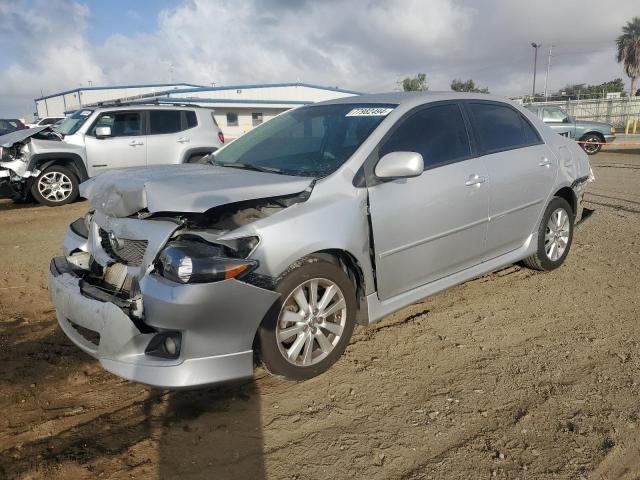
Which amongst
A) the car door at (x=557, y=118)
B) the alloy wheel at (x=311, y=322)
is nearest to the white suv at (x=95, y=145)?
the alloy wheel at (x=311, y=322)

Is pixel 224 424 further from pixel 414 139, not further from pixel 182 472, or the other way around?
pixel 414 139

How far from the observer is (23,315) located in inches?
169

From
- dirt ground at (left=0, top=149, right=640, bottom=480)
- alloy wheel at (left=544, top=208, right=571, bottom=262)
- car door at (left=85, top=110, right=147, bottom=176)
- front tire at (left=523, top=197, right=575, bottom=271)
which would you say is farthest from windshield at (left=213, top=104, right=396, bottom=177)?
car door at (left=85, top=110, right=147, bottom=176)

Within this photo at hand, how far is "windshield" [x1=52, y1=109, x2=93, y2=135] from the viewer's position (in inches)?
376

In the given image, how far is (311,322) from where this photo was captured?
3.07 meters

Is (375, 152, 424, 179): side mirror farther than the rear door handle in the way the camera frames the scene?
No

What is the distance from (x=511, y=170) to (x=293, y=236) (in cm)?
231

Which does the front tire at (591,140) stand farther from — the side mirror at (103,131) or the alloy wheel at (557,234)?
the side mirror at (103,131)

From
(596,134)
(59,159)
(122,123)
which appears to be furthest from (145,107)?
(596,134)

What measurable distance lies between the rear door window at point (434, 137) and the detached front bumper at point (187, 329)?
4.84 feet

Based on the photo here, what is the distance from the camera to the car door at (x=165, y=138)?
985 cm

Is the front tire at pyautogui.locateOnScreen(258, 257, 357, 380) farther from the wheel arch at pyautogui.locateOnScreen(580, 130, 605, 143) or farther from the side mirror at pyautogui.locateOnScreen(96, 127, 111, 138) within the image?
the wheel arch at pyautogui.locateOnScreen(580, 130, 605, 143)

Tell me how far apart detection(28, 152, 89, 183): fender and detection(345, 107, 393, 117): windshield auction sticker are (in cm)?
708

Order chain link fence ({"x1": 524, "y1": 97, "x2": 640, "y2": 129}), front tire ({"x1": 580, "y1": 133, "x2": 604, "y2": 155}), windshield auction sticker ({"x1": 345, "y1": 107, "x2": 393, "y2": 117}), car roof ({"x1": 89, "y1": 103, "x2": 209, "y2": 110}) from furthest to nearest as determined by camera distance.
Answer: chain link fence ({"x1": 524, "y1": 97, "x2": 640, "y2": 129}) → front tire ({"x1": 580, "y1": 133, "x2": 604, "y2": 155}) → car roof ({"x1": 89, "y1": 103, "x2": 209, "y2": 110}) → windshield auction sticker ({"x1": 345, "y1": 107, "x2": 393, "y2": 117})
